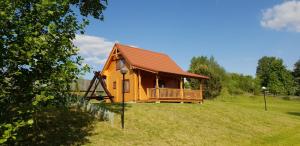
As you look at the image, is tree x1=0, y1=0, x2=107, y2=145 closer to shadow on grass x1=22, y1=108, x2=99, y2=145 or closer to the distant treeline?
shadow on grass x1=22, y1=108, x2=99, y2=145

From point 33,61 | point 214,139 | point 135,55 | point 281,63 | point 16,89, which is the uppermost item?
point 281,63

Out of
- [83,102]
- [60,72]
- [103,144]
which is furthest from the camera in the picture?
[83,102]

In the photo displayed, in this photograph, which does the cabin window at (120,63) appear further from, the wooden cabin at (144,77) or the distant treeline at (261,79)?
the distant treeline at (261,79)

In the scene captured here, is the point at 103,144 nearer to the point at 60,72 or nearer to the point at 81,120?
the point at 81,120

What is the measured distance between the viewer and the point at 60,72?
26.9 feet

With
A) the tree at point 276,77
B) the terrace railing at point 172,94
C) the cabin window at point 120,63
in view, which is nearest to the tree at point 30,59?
the terrace railing at point 172,94

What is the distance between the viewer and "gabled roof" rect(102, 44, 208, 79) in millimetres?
30128

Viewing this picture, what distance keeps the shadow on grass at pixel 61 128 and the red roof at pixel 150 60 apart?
42.1ft

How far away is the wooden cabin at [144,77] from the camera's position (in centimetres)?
2942

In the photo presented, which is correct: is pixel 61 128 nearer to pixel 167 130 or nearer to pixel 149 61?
pixel 167 130

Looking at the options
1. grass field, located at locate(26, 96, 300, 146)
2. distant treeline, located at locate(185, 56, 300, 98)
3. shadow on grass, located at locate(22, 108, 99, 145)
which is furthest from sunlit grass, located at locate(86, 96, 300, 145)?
distant treeline, located at locate(185, 56, 300, 98)

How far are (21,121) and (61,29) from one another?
2.67m

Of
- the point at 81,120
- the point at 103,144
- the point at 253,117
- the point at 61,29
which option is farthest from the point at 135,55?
the point at 61,29

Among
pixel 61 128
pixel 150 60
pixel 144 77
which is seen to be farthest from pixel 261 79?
pixel 61 128
